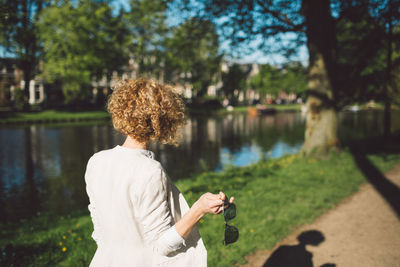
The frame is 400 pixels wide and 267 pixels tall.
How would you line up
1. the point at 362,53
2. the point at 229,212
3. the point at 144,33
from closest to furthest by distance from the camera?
the point at 229,212
the point at 362,53
the point at 144,33


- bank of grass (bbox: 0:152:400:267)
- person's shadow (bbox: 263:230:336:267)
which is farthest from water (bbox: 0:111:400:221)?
person's shadow (bbox: 263:230:336:267)

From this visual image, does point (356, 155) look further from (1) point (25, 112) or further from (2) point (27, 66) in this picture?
(1) point (25, 112)

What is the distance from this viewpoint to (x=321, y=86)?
9961 millimetres

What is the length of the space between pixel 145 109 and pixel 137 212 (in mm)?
579

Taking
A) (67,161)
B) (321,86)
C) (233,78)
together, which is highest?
(233,78)

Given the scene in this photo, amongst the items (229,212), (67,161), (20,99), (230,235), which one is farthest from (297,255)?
(20,99)

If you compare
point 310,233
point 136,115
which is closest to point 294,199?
point 310,233

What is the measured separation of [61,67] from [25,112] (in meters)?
7.79

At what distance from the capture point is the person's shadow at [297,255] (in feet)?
12.2

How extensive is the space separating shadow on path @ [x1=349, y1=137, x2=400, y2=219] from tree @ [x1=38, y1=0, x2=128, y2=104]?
1046 inches

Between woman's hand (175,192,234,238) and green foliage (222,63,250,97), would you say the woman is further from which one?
green foliage (222,63,250,97)

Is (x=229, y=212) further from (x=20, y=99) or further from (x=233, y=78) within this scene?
(x=233, y=78)

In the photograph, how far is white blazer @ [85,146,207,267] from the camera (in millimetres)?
1656

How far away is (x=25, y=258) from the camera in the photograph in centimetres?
388
